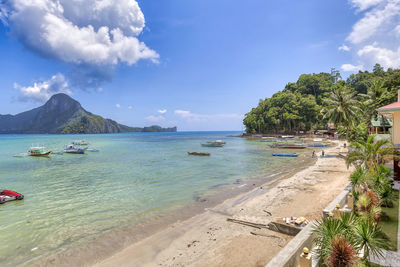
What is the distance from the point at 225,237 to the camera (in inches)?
377

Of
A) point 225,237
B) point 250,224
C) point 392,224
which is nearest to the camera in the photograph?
point 392,224

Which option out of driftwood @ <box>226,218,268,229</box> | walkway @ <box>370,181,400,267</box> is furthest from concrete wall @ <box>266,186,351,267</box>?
driftwood @ <box>226,218,268,229</box>

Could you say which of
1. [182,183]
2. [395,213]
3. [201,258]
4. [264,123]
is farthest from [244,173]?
[264,123]

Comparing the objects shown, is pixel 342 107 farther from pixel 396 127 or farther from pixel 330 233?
pixel 330 233

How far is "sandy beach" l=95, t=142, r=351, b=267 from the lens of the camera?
8016 mm

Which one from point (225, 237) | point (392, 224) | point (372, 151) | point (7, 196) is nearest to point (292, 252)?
point (225, 237)

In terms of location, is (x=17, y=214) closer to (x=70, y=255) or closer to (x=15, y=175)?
(x=70, y=255)

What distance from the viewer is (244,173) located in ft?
85.5

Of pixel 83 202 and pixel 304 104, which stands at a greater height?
pixel 304 104

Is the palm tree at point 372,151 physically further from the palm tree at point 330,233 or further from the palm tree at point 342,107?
the palm tree at point 342,107

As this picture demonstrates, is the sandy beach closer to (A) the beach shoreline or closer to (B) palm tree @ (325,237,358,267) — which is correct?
(A) the beach shoreline

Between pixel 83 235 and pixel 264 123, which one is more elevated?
pixel 264 123

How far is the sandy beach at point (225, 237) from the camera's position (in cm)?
802

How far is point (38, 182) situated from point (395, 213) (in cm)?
3063
